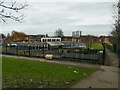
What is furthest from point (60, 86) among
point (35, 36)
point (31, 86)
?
point (35, 36)

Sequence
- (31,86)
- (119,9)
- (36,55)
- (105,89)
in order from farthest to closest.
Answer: (36,55) < (119,9) < (105,89) < (31,86)

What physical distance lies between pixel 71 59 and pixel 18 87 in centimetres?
1428

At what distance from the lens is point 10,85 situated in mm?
8195

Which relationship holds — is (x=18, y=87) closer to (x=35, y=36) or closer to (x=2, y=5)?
(x=2, y=5)

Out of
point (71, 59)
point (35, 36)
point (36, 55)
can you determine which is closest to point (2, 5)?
point (71, 59)

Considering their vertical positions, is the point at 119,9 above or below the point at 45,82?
above

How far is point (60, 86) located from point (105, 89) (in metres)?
1.77

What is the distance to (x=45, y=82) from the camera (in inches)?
364

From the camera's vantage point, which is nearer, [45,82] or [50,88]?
[50,88]

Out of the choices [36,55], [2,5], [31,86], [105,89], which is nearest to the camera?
[2,5]

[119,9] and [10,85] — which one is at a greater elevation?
[119,9]

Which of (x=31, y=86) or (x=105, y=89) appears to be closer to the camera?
(x=31, y=86)

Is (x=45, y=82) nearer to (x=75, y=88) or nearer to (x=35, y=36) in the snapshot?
(x=75, y=88)

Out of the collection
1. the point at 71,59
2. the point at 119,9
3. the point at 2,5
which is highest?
the point at 119,9
